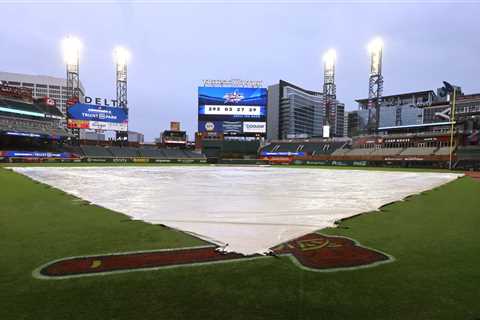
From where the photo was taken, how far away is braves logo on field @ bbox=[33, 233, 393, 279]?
3383 millimetres

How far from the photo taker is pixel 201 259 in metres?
3.72

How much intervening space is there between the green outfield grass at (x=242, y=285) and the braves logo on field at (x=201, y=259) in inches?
6.5

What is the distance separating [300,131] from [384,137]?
78918mm

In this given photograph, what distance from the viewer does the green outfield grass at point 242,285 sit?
2.48 metres

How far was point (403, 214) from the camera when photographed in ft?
22.6

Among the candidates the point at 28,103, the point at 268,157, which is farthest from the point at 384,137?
the point at 28,103

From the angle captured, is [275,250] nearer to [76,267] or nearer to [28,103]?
[76,267]

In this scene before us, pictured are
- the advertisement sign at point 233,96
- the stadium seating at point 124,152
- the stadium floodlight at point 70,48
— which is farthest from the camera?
the stadium seating at point 124,152

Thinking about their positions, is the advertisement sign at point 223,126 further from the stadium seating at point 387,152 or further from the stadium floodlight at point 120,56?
the stadium seating at point 387,152

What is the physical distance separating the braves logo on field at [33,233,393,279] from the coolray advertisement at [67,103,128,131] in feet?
181

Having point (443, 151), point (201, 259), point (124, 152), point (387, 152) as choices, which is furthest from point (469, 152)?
point (124, 152)

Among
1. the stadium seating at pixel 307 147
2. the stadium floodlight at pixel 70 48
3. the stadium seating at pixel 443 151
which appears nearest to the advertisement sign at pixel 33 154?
the stadium floodlight at pixel 70 48

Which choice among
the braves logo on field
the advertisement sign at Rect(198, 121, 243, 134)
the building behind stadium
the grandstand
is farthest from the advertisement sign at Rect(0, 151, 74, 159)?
the building behind stadium

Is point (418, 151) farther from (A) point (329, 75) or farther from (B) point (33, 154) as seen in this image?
(B) point (33, 154)
